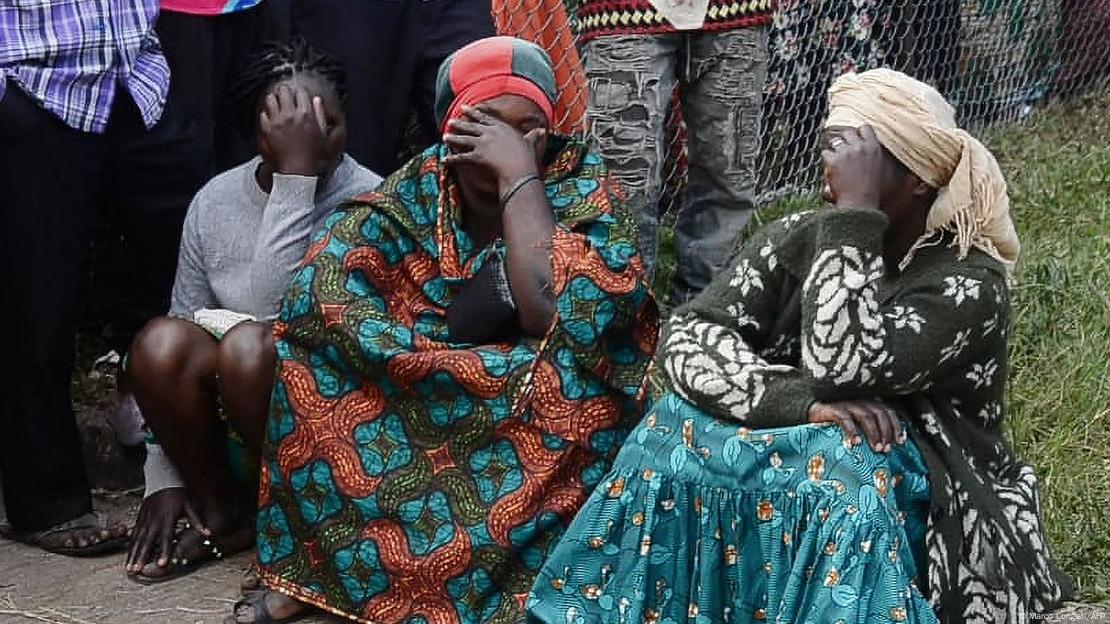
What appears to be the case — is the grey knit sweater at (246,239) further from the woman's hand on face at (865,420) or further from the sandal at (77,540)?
the woman's hand on face at (865,420)

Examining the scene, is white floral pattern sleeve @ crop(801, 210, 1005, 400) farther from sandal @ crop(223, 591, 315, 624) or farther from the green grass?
sandal @ crop(223, 591, 315, 624)

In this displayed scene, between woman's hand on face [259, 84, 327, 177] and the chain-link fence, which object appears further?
the chain-link fence

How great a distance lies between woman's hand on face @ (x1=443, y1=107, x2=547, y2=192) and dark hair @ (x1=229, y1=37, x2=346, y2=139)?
19.9 inches

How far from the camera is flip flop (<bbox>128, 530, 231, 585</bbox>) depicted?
150 inches

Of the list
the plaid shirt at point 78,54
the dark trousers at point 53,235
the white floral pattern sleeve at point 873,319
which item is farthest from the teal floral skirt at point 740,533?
the plaid shirt at point 78,54

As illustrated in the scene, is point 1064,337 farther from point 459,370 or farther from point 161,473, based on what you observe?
point 161,473

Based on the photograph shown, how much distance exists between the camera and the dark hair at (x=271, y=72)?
380cm

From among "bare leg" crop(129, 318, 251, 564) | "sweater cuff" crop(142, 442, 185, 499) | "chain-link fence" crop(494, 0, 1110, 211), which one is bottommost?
"chain-link fence" crop(494, 0, 1110, 211)

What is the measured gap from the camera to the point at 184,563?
3.82m

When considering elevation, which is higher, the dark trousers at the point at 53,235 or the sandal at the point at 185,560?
the dark trousers at the point at 53,235

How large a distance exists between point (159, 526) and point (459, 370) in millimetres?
960

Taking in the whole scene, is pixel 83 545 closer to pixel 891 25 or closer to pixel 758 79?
pixel 758 79

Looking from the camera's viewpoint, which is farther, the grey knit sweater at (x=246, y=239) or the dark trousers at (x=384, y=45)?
the dark trousers at (x=384, y=45)

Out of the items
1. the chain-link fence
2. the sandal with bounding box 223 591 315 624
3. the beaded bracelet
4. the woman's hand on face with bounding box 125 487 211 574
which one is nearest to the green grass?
the chain-link fence
